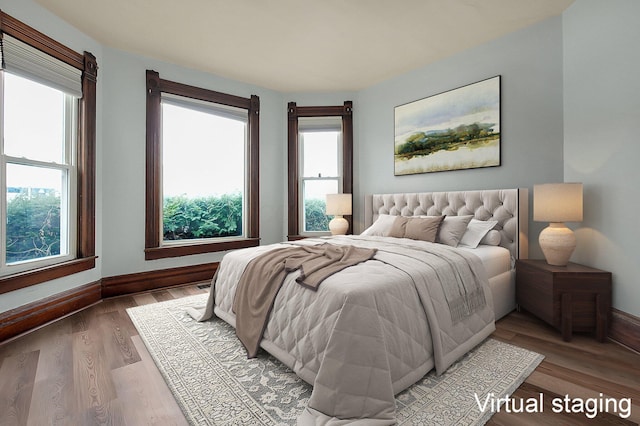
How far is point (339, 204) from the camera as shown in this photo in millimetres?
4305

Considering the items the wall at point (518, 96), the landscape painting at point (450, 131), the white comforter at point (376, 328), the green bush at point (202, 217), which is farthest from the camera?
the green bush at point (202, 217)

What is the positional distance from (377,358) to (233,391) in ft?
2.74

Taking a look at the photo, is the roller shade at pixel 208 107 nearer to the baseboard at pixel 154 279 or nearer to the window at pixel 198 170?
the window at pixel 198 170

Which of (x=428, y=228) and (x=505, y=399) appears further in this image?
(x=428, y=228)

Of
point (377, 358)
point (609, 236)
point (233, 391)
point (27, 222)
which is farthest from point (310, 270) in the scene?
point (27, 222)

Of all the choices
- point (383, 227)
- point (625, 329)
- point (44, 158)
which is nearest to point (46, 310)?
point (44, 158)

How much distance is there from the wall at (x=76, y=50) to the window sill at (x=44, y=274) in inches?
2.3

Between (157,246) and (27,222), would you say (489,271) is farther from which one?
(27,222)

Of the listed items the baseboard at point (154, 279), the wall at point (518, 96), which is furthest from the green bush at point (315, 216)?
the baseboard at point (154, 279)

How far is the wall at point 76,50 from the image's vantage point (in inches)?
94.9

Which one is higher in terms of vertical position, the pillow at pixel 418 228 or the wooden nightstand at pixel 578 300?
the pillow at pixel 418 228

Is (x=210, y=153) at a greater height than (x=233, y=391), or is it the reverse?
(x=210, y=153)

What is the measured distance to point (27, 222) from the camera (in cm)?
262

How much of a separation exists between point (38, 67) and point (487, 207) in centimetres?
449
